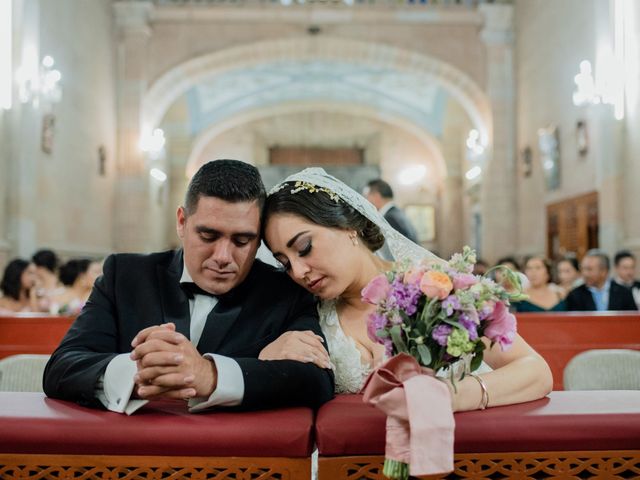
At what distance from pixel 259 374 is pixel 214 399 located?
12 centimetres

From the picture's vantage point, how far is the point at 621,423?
134cm

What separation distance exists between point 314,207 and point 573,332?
3.10 meters

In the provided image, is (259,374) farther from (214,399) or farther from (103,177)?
(103,177)

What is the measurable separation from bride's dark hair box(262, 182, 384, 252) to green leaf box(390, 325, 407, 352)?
0.69 meters

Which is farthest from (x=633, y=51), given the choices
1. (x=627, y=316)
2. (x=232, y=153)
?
(x=232, y=153)

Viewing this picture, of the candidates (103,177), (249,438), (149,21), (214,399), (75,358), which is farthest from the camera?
(149,21)

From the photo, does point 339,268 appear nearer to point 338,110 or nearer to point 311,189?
point 311,189

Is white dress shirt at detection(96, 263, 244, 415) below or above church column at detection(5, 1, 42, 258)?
below

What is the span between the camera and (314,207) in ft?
6.47

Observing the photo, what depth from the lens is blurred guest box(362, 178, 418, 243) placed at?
213 inches

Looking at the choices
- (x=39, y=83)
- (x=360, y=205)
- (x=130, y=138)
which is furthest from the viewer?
A: (x=130, y=138)

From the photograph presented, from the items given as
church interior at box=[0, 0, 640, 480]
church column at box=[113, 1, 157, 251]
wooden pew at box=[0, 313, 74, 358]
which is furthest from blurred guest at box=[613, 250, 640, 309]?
church column at box=[113, 1, 157, 251]

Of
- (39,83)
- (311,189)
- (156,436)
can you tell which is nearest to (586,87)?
(39,83)

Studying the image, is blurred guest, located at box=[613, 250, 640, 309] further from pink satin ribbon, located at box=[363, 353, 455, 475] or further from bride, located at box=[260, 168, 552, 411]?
pink satin ribbon, located at box=[363, 353, 455, 475]
